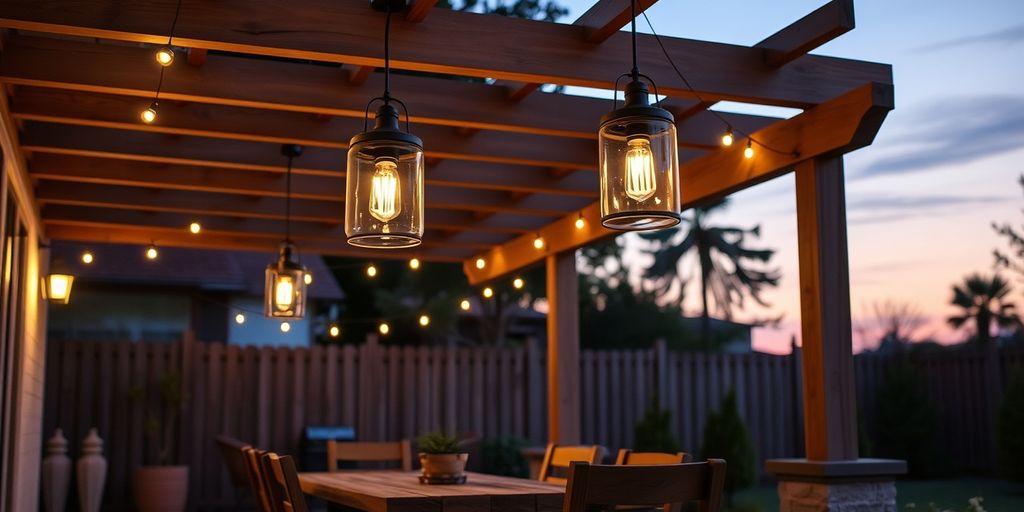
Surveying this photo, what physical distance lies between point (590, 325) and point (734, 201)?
511cm

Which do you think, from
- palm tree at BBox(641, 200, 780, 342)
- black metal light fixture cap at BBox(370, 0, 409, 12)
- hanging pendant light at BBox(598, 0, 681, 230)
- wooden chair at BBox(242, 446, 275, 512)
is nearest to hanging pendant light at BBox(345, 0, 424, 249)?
hanging pendant light at BBox(598, 0, 681, 230)

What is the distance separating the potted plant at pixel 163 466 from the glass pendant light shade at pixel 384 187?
6755 millimetres

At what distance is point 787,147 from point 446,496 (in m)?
2.78

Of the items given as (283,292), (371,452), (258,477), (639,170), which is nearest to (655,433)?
(371,452)

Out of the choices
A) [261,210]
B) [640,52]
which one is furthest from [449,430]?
[640,52]

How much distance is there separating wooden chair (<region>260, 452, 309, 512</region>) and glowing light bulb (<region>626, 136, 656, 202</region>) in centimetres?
145

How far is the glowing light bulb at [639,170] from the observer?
9.99 ft

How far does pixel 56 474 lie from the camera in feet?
28.5

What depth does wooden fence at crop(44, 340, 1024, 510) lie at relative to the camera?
31.5 feet

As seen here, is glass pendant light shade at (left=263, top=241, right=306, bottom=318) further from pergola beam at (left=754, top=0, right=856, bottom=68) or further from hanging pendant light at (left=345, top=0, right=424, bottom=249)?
hanging pendant light at (left=345, top=0, right=424, bottom=249)

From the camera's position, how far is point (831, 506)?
495 cm

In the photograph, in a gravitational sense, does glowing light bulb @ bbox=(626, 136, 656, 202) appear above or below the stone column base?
above

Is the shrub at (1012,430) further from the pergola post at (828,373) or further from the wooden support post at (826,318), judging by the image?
the wooden support post at (826,318)

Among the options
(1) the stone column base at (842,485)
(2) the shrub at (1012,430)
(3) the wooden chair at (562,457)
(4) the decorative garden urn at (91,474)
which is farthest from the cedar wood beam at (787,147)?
(2) the shrub at (1012,430)
